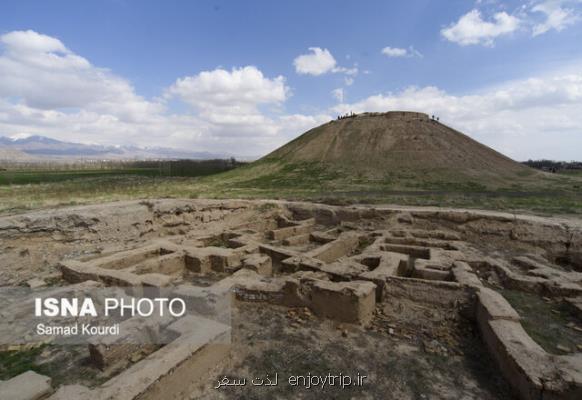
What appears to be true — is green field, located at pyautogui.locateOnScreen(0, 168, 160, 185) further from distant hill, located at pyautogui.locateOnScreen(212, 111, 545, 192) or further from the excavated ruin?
the excavated ruin

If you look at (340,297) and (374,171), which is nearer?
(340,297)

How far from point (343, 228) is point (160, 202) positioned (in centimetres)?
722

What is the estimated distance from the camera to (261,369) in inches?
184

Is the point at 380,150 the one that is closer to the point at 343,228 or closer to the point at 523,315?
the point at 343,228

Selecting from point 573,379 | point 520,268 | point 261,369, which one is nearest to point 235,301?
point 261,369

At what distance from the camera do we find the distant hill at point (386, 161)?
27.2 metres

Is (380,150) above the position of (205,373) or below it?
above

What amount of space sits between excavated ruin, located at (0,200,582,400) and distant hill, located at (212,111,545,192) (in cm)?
1386

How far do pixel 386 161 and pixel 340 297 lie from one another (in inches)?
1122

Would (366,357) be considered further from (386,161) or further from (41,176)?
(41,176)

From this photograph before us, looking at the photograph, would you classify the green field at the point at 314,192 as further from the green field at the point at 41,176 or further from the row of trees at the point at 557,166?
the row of trees at the point at 557,166

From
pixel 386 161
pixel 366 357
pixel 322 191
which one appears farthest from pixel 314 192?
pixel 366 357

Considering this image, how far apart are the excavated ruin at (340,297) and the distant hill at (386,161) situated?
13.9 m

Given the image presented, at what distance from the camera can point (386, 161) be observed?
107ft
